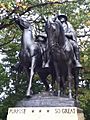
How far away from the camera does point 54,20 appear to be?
1172cm

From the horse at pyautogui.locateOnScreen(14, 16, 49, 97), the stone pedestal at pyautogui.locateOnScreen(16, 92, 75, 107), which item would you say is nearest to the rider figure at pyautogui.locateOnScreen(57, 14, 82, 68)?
the horse at pyautogui.locateOnScreen(14, 16, 49, 97)

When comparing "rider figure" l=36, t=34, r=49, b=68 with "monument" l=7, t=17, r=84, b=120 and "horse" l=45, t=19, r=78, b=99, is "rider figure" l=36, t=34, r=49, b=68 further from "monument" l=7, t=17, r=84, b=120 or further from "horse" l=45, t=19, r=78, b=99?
"horse" l=45, t=19, r=78, b=99

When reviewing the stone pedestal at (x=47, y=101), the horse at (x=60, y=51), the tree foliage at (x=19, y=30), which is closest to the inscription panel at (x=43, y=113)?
the stone pedestal at (x=47, y=101)

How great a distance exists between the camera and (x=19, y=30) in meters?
18.8

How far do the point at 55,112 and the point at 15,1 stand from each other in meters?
6.82

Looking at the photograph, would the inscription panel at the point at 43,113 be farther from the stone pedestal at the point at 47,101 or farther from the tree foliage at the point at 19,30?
the tree foliage at the point at 19,30

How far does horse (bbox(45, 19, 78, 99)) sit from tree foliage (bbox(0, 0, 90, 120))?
13.3 ft

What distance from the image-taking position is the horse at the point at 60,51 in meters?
11.5

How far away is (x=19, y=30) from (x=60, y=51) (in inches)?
288

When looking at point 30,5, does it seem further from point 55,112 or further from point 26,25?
point 55,112

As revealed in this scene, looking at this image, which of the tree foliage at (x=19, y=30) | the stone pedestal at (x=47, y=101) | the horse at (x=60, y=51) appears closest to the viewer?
the stone pedestal at (x=47, y=101)


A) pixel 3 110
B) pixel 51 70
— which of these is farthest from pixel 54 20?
pixel 3 110

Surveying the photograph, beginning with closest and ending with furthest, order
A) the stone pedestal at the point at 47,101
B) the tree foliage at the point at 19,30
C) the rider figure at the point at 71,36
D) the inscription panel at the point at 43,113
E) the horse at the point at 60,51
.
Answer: the inscription panel at the point at 43,113 < the stone pedestal at the point at 47,101 < the horse at the point at 60,51 < the rider figure at the point at 71,36 < the tree foliage at the point at 19,30

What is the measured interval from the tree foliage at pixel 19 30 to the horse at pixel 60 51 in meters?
4.06
